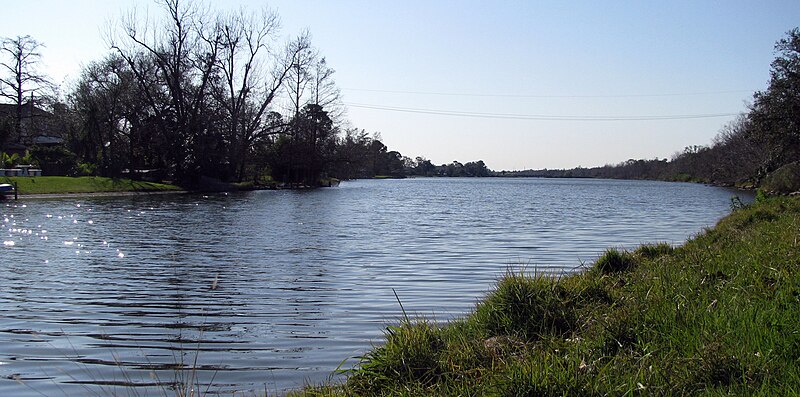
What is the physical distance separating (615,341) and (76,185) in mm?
47006

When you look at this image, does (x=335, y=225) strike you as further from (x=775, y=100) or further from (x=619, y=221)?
(x=775, y=100)

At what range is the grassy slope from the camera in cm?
4147

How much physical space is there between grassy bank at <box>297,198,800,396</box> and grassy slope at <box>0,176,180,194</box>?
41604 mm

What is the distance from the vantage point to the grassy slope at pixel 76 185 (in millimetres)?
41469

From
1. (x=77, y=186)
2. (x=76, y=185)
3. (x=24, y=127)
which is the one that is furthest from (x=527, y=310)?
(x=24, y=127)

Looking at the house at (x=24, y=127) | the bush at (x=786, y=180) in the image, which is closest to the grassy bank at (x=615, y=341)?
the bush at (x=786, y=180)

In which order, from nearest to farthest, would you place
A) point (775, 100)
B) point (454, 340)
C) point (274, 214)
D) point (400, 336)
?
point (400, 336) → point (454, 340) → point (274, 214) → point (775, 100)

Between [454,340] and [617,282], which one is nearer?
[454,340]

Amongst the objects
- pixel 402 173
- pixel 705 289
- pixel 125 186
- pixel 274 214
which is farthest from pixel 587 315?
pixel 402 173

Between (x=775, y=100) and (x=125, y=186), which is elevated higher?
(x=775, y=100)

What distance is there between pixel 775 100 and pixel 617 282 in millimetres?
43445

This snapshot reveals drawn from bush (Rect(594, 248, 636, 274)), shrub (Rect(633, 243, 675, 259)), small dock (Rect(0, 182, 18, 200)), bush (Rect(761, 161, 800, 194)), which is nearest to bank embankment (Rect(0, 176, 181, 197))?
small dock (Rect(0, 182, 18, 200))

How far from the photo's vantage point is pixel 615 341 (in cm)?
521

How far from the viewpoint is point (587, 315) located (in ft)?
20.7
